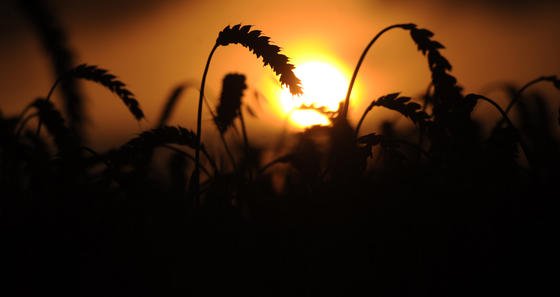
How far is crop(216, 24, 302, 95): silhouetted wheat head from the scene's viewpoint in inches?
74.6

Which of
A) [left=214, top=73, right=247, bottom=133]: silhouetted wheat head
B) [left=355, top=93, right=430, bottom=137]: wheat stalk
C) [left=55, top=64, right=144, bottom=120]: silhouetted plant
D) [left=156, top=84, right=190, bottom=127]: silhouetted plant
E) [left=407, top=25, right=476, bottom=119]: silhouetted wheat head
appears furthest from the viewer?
[left=156, top=84, right=190, bottom=127]: silhouetted plant

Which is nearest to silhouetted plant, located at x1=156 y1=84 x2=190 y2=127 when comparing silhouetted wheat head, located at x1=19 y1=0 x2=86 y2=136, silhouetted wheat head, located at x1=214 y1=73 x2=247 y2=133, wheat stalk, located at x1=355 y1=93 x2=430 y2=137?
silhouetted wheat head, located at x1=214 y1=73 x2=247 y2=133

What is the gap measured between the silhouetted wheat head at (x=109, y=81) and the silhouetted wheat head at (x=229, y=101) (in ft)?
1.73

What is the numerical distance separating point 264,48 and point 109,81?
2.92ft

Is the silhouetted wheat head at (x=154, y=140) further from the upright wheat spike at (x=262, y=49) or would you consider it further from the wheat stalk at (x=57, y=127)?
the wheat stalk at (x=57, y=127)

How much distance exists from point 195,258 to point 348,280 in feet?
1.93

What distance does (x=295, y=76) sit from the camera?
6.23ft

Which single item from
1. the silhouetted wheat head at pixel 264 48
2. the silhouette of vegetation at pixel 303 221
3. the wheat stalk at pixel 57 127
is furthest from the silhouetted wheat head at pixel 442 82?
the wheat stalk at pixel 57 127

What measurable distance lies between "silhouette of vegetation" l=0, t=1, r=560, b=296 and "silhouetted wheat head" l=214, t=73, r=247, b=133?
0.13 ft

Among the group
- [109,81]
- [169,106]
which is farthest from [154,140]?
[169,106]

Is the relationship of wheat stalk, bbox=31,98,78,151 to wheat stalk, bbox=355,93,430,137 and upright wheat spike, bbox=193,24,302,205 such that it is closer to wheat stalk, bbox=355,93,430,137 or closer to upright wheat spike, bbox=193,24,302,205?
upright wheat spike, bbox=193,24,302,205

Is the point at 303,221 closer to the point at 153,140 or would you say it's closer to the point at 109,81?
the point at 153,140

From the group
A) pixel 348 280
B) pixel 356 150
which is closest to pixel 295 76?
pixel 356 150

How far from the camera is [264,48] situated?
6.57ft
